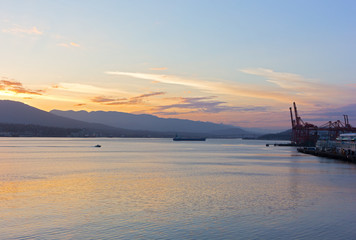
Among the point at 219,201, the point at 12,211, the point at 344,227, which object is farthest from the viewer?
the point at 219,201

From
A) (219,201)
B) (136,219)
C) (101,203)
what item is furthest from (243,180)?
(136,219)

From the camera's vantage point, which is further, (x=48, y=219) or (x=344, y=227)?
(x=48, y=219)

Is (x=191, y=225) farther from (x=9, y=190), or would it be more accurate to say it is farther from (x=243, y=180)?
(x=243, y=180)

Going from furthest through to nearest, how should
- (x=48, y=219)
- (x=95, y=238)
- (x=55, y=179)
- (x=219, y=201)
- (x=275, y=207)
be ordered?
(x=55, y=179), (x=219, y=201), (x=275, y=207), (x=48, y=219), (x=95, y=238)

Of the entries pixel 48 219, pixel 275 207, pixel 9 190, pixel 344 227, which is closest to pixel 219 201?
pixel 275 207

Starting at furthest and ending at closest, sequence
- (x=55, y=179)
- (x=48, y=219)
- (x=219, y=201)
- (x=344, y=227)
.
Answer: (x=55, y=179), (x=219, y=201), (x=48, y=219), (x=344, y=227)

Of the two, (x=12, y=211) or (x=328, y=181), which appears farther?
(x=328, y=181)

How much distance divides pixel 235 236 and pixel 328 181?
78.1 ft

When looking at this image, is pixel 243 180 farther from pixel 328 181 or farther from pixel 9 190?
pixel 9 190

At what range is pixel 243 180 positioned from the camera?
36.8 m

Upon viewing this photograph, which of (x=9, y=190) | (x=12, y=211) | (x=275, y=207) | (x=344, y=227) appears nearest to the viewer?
(x=344, y=227)

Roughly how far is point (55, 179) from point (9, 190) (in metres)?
7.65

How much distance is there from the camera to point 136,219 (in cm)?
1892

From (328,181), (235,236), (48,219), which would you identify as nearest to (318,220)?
(235,236)
